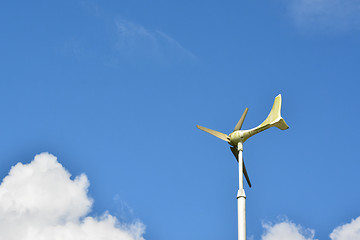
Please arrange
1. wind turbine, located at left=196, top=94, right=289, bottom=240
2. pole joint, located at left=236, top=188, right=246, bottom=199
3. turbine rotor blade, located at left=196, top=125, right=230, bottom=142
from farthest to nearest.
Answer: turbine rotor blade, located at left=196, top=125, right=230, bottom=142 → wind turbine, located at left=196, top=94, right=289, bottom=240 → pole joint, located at left=236, top=188, right=246, bottom=199

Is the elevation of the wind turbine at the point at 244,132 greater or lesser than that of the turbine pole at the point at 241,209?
greater

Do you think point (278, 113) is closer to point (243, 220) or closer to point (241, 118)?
point (241, 118)

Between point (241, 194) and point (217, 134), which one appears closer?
point (241, 194)

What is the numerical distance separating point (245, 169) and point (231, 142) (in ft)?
11.3

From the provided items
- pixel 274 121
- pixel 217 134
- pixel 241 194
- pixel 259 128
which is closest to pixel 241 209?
pixel 241 194

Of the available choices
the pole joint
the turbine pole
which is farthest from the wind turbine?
the pole joint

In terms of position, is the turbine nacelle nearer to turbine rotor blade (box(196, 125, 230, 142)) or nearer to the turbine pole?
turbine rotor blade (box(196, 125, 230, 142))

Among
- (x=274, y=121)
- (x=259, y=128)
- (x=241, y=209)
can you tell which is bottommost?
(x=241, y=209)

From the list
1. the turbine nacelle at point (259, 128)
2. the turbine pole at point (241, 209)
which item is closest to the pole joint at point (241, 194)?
the turbine pole at point (241, 209)

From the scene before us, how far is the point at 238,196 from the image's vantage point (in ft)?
146

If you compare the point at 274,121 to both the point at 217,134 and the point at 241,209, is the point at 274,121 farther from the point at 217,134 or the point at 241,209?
the point at 241,209

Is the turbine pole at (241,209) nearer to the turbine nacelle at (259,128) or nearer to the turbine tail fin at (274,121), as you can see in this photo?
the turbine nacelle at (259,128)

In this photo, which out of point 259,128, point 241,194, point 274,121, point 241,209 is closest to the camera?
point 241,209

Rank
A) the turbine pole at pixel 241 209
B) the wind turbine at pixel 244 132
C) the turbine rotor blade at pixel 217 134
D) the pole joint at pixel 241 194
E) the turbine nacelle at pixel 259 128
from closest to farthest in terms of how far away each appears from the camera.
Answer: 1. the turbine pole at pixel 241 209
2. the pole joint at pixel 241 194
3. the wind turbine at pixel 244 132
4. the turbine nacelle at pixel 259 128
5. the turbine rotor blade at pixel 217 134
